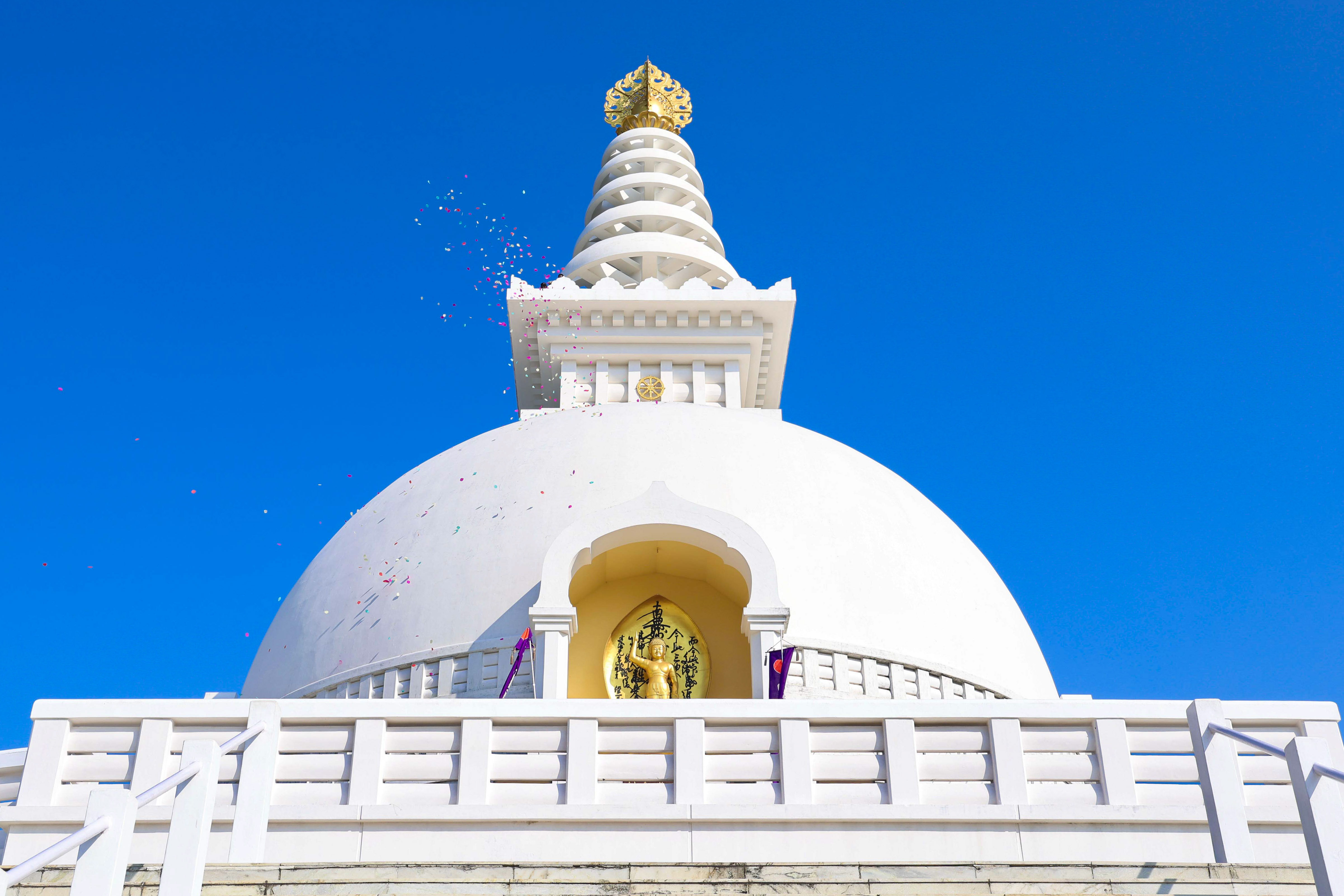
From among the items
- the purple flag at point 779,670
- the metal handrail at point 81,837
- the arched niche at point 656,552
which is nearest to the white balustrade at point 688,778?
the metal handrail at point 81,837

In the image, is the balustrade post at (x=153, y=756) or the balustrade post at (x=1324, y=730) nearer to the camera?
the balustrade post at (x=153, y=756)

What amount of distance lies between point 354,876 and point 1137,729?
587 cm

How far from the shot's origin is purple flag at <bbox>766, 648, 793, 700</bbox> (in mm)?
12336

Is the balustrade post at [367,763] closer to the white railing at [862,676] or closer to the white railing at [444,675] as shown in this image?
the white railing at [444,675]

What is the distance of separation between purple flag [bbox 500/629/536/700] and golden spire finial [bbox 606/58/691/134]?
19.3 meters

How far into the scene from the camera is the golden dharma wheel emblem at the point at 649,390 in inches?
870

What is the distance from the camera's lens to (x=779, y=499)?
15617 millimetres

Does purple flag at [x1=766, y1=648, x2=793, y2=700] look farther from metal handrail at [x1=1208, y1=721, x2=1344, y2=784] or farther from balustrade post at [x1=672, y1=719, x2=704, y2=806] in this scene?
metal handrail at [x1=1208, y1=721, x2=1344, y2=784]

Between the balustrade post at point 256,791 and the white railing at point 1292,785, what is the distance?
21.7 ft

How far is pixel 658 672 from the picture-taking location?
13.8 m

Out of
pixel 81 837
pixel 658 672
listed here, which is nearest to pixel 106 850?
pixel 81 837

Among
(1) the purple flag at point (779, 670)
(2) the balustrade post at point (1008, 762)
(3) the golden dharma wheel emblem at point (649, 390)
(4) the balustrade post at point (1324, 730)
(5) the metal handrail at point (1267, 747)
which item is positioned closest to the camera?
(5) the metal handrail at point (1267, 747)

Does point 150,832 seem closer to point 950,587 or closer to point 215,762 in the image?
point 215,762

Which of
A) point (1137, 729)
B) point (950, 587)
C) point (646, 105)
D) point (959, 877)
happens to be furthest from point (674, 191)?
point (959, 877)
